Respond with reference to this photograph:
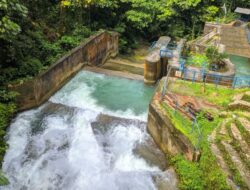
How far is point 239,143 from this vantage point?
9852 millimetres

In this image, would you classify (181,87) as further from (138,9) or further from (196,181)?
(138,9)

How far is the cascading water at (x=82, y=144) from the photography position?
405 inches

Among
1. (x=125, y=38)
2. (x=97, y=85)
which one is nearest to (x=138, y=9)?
(x=125, y=38)

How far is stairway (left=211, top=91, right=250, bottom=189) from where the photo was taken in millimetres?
8789

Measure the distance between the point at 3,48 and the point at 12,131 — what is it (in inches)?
162

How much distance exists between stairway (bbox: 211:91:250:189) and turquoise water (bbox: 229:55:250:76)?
837 cm

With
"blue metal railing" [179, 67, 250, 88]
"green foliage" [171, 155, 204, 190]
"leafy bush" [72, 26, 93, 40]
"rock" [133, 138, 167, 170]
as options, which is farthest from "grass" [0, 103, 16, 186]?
"blue metal railing" [179, 67, 250, 88]

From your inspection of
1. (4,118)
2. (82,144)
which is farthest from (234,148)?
(4,118)

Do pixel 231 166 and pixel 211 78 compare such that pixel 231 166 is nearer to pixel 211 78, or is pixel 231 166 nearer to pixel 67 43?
pixel 211 78

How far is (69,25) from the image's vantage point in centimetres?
2019

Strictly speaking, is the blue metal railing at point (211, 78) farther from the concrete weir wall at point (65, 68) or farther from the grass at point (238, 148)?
the concrete weir wall at point (65, 68)

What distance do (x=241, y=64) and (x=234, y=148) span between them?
41.6ft

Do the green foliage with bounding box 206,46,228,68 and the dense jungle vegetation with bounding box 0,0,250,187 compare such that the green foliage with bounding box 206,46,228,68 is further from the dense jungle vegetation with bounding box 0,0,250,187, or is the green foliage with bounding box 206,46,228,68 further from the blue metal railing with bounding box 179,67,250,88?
the dense jungle vegetation with bounding box 0,0,250,187

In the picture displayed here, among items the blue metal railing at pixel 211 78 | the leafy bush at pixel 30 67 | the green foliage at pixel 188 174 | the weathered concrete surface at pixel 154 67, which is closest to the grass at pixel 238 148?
the green foliage at pixel 188 174
